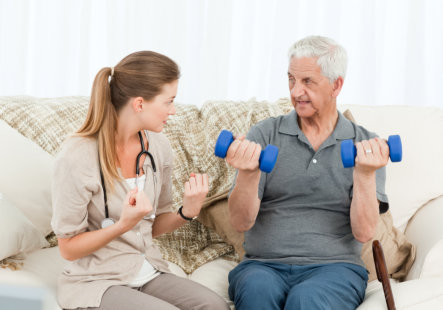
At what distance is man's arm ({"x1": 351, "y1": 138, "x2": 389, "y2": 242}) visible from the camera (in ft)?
5.32

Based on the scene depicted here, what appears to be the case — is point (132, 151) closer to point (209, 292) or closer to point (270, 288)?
point (209, 292)

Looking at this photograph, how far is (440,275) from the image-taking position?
70.2 inches

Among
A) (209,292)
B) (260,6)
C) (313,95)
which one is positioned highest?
(260,6)

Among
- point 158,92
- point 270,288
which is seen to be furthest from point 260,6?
point 270,288

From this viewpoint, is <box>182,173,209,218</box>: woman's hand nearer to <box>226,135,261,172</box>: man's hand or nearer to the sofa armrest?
<box>226,135,261,172</box>: man's hand

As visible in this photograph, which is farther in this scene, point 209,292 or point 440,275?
point 440,275

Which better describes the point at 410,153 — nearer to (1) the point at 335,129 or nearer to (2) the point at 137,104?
(1) the point at 335,129

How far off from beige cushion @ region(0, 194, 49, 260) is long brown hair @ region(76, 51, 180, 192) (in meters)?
0.39

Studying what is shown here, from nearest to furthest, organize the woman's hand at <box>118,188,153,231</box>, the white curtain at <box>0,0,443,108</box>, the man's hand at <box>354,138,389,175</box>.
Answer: the woman's hand at <box>118,188,153,231</box>
the man's hand at <box>354,138,389,175</box>
the white curtain at <box>0,0,443,108</box>

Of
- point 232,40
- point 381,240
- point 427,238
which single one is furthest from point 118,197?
point 232,40

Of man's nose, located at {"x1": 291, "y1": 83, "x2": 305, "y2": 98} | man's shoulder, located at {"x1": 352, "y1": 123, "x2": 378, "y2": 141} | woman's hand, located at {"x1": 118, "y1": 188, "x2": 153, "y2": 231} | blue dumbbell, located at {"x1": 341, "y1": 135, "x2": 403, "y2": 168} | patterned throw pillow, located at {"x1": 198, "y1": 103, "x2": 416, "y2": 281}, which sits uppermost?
man's nose, located at {"x1": 291, "y1": 83, "x2": 305, "y2": 98}

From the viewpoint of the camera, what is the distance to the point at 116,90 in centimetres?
158

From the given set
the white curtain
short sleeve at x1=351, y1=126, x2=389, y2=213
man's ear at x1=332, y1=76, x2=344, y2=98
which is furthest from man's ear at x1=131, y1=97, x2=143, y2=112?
the white curtain

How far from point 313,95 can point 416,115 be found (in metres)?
0.68
